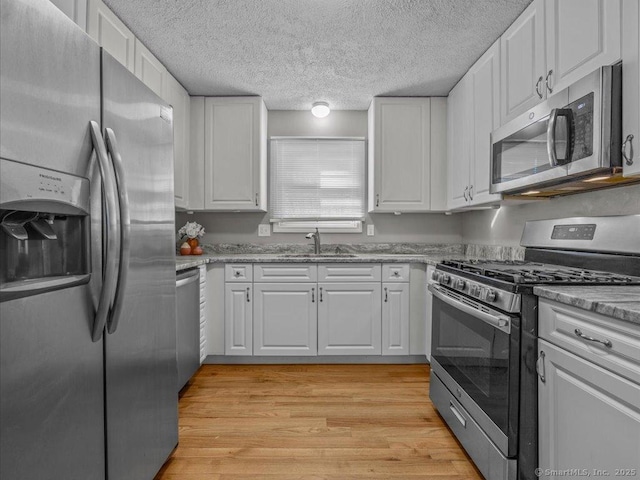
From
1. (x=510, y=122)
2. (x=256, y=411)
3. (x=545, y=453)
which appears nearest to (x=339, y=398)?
(x=256, y=411)

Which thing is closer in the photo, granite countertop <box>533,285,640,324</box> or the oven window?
granite countertop <box>533,285,640,324</box>

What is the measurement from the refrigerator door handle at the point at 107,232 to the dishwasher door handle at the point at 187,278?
3.69ft

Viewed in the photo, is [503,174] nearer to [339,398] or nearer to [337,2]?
[337,2]

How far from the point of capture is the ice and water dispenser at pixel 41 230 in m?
0.87

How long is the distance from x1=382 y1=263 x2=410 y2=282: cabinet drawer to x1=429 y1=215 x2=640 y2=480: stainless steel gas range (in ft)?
2.51

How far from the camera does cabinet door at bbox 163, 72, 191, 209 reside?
287 centimetres

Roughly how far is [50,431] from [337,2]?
7.09 ft

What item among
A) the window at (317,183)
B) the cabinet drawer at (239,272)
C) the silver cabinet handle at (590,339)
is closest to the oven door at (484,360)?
the silver cabinet handle at (590,339)

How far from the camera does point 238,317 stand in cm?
302

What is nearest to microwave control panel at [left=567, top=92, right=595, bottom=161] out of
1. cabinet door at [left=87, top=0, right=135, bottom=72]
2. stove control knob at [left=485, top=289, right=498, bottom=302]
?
stove control knob at [left=485, top=289, right=498, bottom=302]

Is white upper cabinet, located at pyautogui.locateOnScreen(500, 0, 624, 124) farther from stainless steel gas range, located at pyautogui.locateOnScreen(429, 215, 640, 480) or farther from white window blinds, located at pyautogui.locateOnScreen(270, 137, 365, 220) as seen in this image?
white window blinds, located at pyautogui.locateOnScreen(270, 137, 365, 220)

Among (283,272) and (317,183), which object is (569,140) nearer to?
(283,272)

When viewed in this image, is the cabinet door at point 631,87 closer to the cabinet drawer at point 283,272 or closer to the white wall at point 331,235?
the cabinet drawer at point 283,272

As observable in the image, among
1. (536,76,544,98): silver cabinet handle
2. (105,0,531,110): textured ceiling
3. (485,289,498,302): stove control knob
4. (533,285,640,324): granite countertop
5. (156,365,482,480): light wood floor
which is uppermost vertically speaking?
(105,0,531,110): textured ceiling
